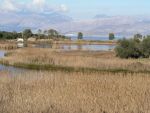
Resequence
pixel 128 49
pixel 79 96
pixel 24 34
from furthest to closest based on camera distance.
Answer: pixel 24 34
pixel 128 49
pixel 79 96

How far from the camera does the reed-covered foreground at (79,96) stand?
35.0 feet

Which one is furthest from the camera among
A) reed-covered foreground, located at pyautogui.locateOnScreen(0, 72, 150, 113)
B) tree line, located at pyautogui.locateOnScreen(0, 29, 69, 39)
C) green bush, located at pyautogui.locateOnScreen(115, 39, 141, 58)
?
tree line, located at pyautogui.locateOnScreen(0, 29, 69, 39)

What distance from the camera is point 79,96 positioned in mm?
12922

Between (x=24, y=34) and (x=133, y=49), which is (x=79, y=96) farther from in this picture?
(x=24, y=34)

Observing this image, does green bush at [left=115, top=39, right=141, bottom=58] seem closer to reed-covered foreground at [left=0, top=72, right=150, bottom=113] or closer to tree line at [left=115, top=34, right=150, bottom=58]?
tree line at [left=115, top=34, right=150, bottom=58]

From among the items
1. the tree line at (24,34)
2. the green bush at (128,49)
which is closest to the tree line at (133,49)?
the green bush at (128,49)

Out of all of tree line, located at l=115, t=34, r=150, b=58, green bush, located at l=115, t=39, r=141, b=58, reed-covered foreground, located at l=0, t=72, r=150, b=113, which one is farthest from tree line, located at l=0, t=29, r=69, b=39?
reed-covered foreground, located at l=0, t=72, r=150, b=113

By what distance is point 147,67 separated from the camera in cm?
3678

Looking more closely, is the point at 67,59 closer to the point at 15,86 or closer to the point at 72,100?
the point at 15,86

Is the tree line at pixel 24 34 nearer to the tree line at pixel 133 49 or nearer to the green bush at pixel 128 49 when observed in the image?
the green bush at pixel 128 49

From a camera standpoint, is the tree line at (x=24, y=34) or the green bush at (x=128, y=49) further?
the tree line at (x=24, y=34)

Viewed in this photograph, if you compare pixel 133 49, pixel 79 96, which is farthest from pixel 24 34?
pixel 79 96

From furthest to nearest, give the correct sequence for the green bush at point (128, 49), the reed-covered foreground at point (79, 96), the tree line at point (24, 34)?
the tree line at point (24, 34) < the green bush at point (128, 49) < the reed-covered foreground at point (79, 96)

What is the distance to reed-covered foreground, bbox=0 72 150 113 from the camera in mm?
10664
